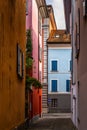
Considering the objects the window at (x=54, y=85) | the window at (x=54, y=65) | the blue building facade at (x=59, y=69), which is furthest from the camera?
the window at (x=54, y=85)

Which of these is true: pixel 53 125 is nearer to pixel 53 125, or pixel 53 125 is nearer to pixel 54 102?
pixel 53 125

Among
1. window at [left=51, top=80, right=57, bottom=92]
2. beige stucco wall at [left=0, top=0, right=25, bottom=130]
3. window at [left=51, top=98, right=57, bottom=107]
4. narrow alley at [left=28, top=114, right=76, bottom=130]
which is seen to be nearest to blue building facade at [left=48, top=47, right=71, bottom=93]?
window at [left=51, top=80, right=57, bottom=92]

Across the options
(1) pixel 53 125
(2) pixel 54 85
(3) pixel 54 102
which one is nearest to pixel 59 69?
(2) pixel 54 85

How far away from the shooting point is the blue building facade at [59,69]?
61.5m

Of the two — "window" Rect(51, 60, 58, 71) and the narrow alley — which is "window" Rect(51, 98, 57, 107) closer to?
"window" Rect(51, 60, 58, 71)

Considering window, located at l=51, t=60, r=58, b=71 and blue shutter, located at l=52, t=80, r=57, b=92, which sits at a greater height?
window, located at l=51, t=60, r=58, b=71

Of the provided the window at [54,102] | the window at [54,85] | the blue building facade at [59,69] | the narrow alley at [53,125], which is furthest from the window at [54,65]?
the narrow alley at [53,125]

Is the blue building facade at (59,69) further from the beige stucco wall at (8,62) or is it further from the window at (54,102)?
the beige stucco wall at (8,62)

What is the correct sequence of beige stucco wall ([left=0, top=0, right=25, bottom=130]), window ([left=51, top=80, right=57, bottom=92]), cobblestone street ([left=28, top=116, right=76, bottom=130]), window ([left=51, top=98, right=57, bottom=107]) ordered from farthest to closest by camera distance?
window ([left=51, top=98, right=57, bottom=107]), window ([left=51, top=80, right=57, bottom=92]), cobblestone street ([left=28, top=116, right=76, bottom=130]), beige stucco wall ([left=0, top=0, right=25, bottom=130])

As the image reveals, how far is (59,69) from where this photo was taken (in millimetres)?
62281

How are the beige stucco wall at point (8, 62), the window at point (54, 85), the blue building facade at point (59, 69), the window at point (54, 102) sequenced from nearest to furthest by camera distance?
the beige stucco wall at point (8, 62) < the blue building facade at point (59, 69) < the window at point (54, 85) < the window at point (54, 102)

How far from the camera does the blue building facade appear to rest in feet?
202

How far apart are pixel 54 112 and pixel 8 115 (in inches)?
1837

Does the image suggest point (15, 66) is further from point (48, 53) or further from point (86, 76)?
point (48, 53)
